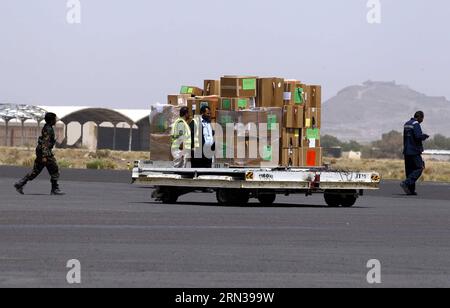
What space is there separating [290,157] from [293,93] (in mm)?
1314

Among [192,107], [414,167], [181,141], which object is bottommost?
[414,167]

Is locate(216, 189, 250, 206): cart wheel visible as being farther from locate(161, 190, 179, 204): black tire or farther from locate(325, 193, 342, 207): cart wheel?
locate(325, 193, 342, 207): cart wheel

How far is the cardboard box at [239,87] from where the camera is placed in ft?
89.8

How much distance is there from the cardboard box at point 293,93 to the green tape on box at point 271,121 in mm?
651

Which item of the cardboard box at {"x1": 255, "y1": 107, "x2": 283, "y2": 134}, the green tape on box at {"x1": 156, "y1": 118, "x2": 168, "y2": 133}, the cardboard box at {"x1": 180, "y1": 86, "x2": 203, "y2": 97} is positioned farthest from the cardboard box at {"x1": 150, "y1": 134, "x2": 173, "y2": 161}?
the cardboard box at {"x1": 255, "y1": 107, "x2": 283, "y2": 134}

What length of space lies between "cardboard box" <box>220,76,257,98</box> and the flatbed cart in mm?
1733

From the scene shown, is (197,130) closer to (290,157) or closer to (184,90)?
(290,157)

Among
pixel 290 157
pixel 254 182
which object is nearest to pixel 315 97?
pixel 290 157

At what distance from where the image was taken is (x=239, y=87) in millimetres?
27391

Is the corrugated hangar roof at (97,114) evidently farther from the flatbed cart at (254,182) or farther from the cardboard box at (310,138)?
the flatbed cart at (254,182)

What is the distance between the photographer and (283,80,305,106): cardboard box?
2769 cm

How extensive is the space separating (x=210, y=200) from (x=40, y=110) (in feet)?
292

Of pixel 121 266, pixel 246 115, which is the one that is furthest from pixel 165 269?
pixel 246 115
